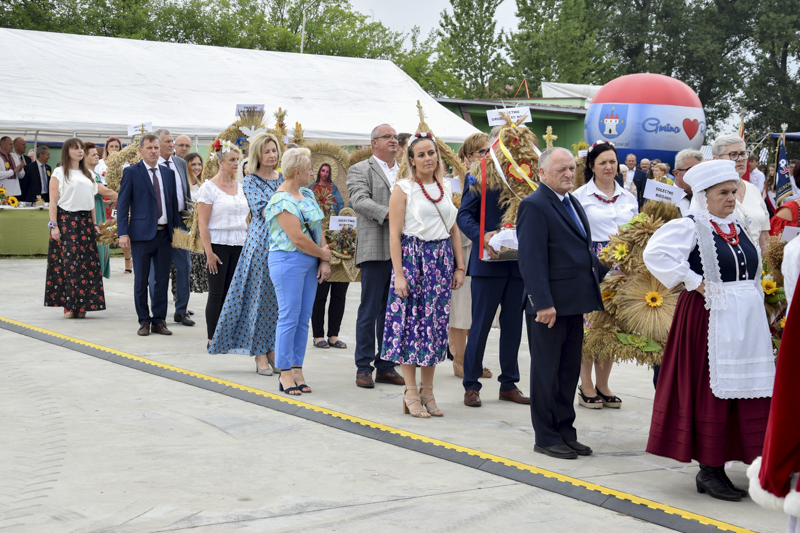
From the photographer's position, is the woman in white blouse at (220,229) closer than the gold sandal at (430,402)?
No

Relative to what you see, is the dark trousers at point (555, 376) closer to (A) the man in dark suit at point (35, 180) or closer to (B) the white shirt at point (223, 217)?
(B) the white shirt at point (223, 217)

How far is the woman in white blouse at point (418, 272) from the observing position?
6023mm

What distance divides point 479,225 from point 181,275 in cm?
436

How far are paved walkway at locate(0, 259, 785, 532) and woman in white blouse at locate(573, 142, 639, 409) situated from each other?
0.51 ft

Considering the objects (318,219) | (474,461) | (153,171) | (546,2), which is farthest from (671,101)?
(546,2)

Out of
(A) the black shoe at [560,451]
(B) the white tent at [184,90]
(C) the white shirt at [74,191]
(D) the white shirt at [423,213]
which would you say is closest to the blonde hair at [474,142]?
(D) the white shirt at [423,213]

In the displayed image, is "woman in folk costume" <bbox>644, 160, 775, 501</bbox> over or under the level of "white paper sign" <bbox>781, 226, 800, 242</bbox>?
under

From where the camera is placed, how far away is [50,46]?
20.4 meters

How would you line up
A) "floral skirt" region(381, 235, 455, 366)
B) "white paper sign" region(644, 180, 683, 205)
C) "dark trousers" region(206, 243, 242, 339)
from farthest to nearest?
1. "dark trousers" region(206, 243, 242, 339)
2. "floral skirt" region(381, 235, 455, 366)
3. "white paper sign" region(644, 180, 683, 205)

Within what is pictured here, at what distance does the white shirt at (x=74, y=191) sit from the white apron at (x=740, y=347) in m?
7.54

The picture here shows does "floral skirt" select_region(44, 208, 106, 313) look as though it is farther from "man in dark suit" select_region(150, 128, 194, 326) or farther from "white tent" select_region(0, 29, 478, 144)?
"white tent" select_region(0, 29, 478, 144)

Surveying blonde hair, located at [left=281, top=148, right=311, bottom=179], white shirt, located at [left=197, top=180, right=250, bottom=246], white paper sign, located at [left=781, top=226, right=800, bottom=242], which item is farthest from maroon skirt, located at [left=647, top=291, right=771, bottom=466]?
white shirt, located at [left=197, top=180, right=250, bottom=246]

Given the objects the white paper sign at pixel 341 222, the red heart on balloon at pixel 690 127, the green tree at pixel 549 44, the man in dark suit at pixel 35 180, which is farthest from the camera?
the green tree at pixel 549 44

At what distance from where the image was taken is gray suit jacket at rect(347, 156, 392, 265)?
6.97 m
